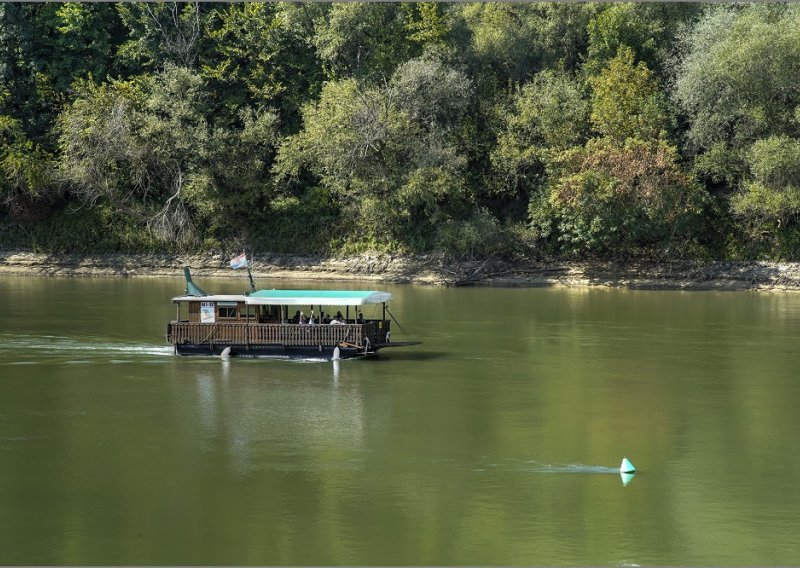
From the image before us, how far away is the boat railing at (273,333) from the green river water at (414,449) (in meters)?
0.93

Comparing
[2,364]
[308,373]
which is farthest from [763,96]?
[2,364]

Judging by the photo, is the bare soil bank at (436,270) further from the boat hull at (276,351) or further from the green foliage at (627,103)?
the boat hull at (276,351)

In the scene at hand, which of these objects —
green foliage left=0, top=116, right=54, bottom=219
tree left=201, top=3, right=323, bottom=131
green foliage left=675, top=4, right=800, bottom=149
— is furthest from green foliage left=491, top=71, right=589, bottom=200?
green foliage left=0, top=116, right=54, bottom=219

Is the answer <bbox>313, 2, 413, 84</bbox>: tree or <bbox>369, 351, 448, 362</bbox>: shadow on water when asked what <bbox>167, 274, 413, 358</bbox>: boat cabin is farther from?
<bbox>313, 2, 413, 84</bbox>: tree

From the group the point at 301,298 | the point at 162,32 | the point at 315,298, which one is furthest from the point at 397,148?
the point at 301,298

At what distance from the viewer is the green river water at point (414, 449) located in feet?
72.0

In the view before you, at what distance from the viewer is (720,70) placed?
225 feet

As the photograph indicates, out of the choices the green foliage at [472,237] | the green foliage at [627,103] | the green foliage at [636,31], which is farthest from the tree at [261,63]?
the green foliage at [627,103]

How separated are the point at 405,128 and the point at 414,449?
4842 cm

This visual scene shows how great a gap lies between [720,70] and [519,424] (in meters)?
43.5

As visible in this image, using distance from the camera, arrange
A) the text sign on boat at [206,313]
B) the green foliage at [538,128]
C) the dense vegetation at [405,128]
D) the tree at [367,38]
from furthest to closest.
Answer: the tree at [367,38]
the green foliage at [538,128]
the dense vegetation at [405,128]
the text sign on boat at [206,313]

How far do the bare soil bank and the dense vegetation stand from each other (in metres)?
1.12

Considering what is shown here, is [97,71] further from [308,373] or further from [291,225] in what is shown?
[308,373]

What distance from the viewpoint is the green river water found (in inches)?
864
